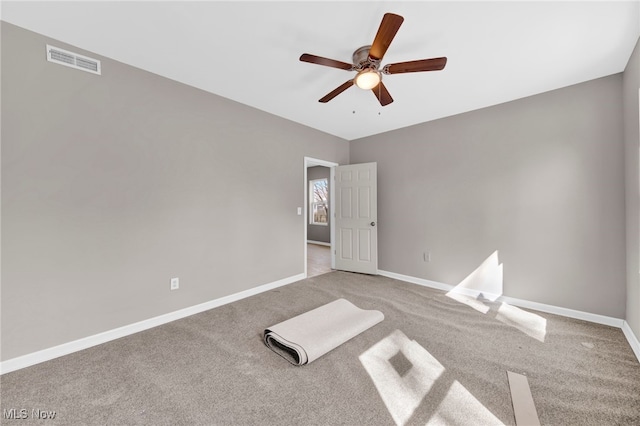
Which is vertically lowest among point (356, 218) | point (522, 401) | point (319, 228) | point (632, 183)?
point (522, 401)

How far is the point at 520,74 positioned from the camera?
8.25ft

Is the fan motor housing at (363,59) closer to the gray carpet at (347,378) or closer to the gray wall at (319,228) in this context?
the gray carpet at (347,378)

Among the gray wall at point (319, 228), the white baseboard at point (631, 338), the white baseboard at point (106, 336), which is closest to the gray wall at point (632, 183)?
the white baseboard at point (631, 338)

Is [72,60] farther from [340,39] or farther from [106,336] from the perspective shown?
[106,336]

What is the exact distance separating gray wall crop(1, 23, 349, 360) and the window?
4329mm

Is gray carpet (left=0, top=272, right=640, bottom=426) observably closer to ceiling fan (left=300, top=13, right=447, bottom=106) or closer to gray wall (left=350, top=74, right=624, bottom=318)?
gray wall (left=350, top=74, right=624, bottom=318)

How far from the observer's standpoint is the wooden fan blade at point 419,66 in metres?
1.83

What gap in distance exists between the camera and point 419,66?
190cm

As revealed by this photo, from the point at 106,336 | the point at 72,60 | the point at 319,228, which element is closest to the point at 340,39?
the point at 72,60

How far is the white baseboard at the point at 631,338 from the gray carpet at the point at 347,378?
6 centimetres

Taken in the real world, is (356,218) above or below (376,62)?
below

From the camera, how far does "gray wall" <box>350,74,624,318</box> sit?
2562 mm

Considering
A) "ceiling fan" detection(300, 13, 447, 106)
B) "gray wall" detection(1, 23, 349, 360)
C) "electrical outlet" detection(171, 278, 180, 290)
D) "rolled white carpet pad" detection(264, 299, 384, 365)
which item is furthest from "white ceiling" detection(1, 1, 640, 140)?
"rolled white carpet pad" detection(264, 299, 384, 365)

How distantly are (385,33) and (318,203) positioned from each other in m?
6.43
